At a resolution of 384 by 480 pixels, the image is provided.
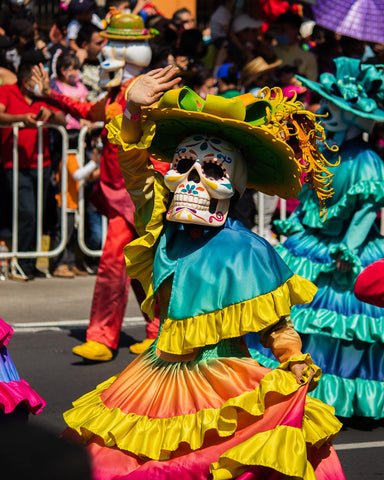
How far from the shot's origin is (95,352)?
21.2ft

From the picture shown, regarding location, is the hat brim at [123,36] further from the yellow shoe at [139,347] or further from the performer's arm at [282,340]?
the performer's arm at [282,340]

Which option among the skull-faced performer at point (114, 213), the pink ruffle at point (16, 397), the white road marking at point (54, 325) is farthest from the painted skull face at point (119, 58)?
the pink ruffle at point (16, 397)

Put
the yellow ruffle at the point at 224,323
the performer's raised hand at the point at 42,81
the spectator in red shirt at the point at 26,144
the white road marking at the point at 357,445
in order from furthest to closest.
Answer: the spectator in red shirt at the point at 26,144 < the performer's raised hand at the point at 42,81 < the white road marking at the point at 357,445 < the yellow ruffle at the point at 224,323

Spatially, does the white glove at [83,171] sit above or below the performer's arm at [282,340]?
below

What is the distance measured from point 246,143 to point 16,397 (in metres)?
1.31

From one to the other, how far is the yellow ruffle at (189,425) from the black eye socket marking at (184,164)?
2.91 feet

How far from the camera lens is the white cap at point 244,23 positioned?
37.8 feet

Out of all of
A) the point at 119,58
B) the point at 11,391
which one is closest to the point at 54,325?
the point at 119,58

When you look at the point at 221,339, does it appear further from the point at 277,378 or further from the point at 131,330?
the point at 131,330

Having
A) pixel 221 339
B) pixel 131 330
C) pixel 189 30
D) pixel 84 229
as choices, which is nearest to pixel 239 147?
pixel 221 339

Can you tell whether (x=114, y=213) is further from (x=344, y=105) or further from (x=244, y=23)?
(x=244, y=23)

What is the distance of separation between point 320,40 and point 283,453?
397 inches

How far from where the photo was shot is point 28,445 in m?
1.10

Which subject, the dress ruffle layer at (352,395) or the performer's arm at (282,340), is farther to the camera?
the dress ruffle layer at (352,395)
